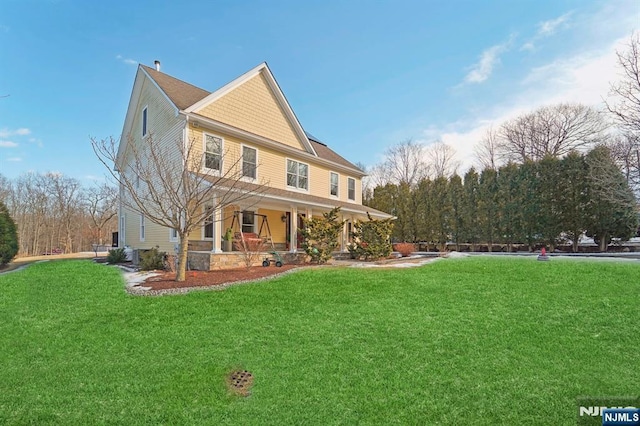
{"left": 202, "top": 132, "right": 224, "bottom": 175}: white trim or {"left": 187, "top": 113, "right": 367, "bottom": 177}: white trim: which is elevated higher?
{"left": 187, "top": 113, "right": 367, "bottom": 177}: white trim

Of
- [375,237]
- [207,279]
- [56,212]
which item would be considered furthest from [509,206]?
[56,212]

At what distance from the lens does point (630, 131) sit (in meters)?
16.1

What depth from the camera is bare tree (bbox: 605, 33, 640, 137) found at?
1507 centimetres

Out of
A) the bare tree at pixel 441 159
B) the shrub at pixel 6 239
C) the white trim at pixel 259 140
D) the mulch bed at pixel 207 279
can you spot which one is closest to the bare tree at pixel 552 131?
the bare tree at pixel 441 159

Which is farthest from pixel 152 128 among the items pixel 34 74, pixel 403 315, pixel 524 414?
pixel 524 414

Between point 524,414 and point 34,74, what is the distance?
1725cm

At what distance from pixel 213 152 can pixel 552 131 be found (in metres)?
32.4

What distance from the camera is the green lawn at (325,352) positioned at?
334cm

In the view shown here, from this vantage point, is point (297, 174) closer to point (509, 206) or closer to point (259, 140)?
point (259, 140)

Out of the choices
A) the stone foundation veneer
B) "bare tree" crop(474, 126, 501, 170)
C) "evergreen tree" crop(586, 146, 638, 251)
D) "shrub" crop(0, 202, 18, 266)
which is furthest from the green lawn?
"bare tree" crop(474, 126, 501, 170)

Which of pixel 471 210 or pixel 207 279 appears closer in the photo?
pixel 207 279

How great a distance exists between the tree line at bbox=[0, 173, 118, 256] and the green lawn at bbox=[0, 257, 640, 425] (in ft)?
103

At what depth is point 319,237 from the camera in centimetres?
1252

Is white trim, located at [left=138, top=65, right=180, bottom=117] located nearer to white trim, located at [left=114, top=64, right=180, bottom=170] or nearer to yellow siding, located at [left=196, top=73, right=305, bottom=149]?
white trim, located at [left=114, top=64, right=180, bottom=170]
